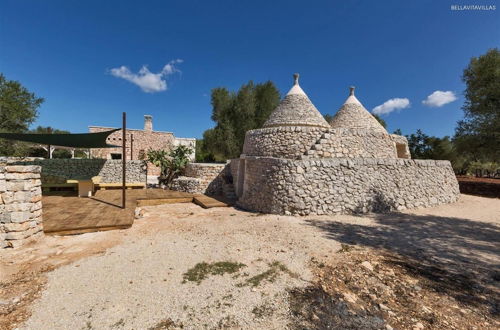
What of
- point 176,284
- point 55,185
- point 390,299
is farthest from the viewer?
point 55,185

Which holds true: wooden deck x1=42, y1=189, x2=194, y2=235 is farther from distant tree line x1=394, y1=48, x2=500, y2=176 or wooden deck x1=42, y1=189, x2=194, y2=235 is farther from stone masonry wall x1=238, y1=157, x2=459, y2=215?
distant tree line x1=394, y1=48, x2=500, y2=176

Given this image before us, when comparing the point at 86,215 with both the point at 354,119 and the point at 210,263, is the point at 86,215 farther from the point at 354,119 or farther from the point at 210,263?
the point at 354,119

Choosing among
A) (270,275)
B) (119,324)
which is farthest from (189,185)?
(119,324)

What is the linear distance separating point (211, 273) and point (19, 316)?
2445mm

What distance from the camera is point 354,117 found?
13.1 metres

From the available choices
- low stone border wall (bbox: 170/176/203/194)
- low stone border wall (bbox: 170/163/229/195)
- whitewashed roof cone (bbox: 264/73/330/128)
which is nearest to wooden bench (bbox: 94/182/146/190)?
low stone border wall (bbox: 170/163/229/195)

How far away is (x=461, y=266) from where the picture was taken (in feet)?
12.5

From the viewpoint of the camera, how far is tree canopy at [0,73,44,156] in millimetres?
15555

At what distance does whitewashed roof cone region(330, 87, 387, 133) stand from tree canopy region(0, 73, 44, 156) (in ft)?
83.6

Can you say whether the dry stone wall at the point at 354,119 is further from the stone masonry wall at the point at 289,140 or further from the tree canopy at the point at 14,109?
the tree canopy at the point at 14,109

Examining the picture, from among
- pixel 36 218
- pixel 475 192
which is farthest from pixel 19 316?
pixel 475 192

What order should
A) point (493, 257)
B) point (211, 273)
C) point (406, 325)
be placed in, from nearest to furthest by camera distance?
point (406, 325) → point (211, 273) → point (493, 257)

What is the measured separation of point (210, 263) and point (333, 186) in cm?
573

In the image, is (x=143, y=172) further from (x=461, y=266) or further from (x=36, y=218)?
(x=461, y=266)
